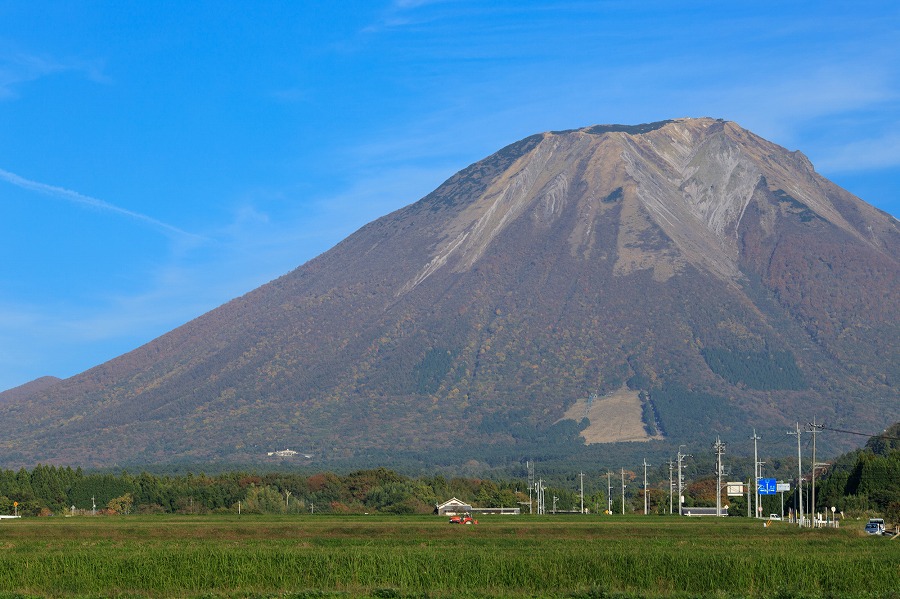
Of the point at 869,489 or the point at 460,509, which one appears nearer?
the point at 869,489

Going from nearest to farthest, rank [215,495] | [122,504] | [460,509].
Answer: [460,509], [122,504], [215,495]

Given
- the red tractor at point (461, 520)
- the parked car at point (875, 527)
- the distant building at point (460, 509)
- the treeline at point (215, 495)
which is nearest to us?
the parked car at point (875, 527)

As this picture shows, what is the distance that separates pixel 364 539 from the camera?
67.1 m

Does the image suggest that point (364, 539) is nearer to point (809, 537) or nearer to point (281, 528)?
point (281, 528)

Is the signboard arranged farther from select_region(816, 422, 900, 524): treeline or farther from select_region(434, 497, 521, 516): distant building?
select_region(434, 497, 521, 516): distant building

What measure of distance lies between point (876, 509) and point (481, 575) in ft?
269

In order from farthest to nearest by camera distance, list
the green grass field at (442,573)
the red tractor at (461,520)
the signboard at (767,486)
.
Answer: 1. the signboard at (767,486)
2. the red tractor at (461,520)
3. the green grass field at (442,573)

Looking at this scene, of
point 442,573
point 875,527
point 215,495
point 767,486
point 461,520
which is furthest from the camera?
point 215,495

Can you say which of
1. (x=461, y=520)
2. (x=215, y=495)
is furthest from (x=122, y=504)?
(x=461, y=520)

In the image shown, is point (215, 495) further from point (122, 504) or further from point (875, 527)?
point (875, 527)

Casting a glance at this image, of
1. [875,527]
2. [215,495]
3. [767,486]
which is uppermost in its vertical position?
[767,486]

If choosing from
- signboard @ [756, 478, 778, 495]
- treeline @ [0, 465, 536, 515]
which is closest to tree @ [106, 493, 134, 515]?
treeline @ [0, 465, 536, 515]

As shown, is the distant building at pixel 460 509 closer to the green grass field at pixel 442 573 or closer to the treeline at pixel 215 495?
the treeline at pixel 215 495

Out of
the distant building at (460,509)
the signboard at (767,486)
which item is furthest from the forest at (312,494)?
the distant building at (460,509)
